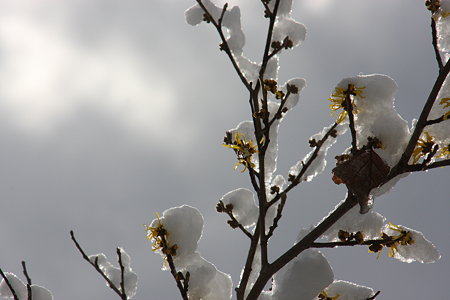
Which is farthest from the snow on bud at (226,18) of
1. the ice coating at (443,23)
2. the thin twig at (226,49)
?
the ice coating at (443,23)

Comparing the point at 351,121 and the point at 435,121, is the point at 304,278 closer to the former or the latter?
the point at 351,121

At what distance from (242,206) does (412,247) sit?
1375mm

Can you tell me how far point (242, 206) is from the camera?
3.50 meters

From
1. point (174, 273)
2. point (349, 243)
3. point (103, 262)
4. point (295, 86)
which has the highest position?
point (295, 86)

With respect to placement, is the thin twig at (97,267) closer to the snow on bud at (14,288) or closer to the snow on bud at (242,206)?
the snow on bud at (14,288)

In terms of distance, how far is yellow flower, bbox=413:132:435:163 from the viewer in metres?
2.49

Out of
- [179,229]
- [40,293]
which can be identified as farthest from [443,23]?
[40,293]

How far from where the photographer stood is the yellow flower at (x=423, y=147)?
2492 mm

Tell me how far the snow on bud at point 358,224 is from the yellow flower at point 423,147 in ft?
1.98

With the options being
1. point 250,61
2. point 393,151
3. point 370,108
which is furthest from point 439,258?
point 250,61

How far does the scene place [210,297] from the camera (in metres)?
3.07

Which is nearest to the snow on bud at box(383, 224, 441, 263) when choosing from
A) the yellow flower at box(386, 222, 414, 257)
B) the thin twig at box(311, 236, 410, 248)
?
the yellow flower at box(386, 222, 414, 257)

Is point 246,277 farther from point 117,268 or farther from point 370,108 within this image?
point 370,108

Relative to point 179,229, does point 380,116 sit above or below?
above
